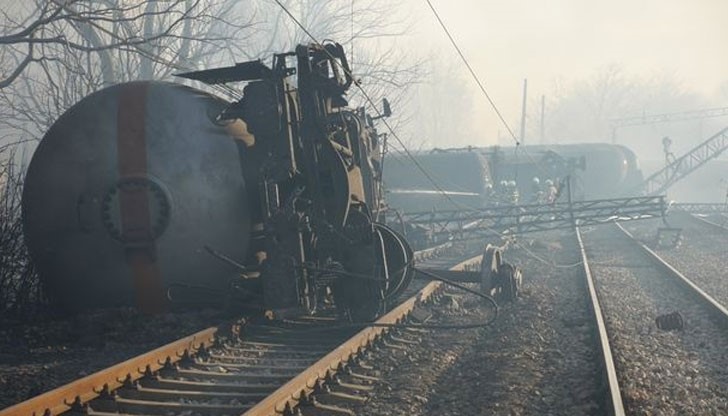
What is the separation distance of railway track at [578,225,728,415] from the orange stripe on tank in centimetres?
480

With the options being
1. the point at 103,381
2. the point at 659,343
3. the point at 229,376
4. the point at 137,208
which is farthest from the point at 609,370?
the point at 137,208

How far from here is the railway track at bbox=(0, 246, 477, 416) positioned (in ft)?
17.0

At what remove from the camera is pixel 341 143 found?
352 inches

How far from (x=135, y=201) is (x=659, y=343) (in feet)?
20.7

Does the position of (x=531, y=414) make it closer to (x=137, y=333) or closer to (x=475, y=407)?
(x=475, y=407)

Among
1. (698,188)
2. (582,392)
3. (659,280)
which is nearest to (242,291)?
(582,392)

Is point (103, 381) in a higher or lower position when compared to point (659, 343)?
higher

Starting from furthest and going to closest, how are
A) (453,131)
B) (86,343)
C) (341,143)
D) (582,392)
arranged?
(453,131) → (341,143) → (86,343) → (582,392)

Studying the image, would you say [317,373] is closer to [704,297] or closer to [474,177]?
[704,297]

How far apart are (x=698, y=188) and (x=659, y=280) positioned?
65.3m

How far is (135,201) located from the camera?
7594 mm

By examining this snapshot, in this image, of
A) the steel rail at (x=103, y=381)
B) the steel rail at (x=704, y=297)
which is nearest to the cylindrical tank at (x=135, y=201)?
the steel rail at (x=103, y=381)

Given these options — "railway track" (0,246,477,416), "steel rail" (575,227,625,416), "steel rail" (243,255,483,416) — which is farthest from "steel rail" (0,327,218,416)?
"steel rail" (575,227,625,416)

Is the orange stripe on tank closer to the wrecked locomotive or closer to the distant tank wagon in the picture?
the wrecked locomotive
